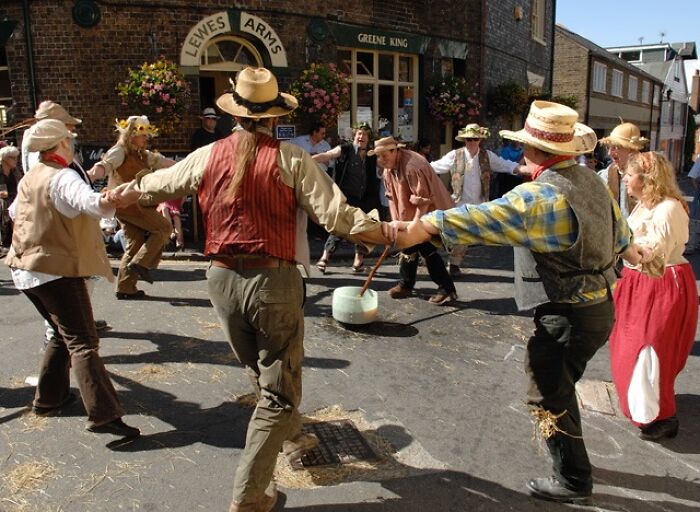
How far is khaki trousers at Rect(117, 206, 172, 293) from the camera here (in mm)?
6695

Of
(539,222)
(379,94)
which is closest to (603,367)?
(539,222)

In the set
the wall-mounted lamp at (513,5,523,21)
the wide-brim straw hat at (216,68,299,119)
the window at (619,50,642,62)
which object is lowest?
the wide-brim straw hat at (216,68,299,119)

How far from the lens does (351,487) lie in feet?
11.0

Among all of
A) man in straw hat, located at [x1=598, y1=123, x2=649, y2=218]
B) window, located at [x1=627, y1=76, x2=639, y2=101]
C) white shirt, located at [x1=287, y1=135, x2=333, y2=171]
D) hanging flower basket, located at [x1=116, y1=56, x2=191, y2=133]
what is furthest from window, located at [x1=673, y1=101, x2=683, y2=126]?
man in straw hat, located at [x1=598, y1=123, x2=649, y2=218]

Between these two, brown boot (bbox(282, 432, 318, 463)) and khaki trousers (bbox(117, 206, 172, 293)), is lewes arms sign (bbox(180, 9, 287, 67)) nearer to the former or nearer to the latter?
khaki trousers (bbox(117, 206, 172, 293))

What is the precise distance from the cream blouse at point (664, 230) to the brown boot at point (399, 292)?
11.1 feet

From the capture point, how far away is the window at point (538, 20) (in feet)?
60.4

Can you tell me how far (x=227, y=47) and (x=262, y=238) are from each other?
9307mm

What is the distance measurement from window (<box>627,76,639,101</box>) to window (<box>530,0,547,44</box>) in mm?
22135

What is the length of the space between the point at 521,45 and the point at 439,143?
4.84 m

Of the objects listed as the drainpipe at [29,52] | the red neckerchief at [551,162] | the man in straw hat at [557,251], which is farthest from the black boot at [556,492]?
the drainpipe at [29,52]

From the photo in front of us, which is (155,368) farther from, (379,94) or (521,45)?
(521,45)

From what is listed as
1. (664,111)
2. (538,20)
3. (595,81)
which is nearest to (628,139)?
(538,20)

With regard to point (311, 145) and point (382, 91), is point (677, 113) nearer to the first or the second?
point (382, 91)
